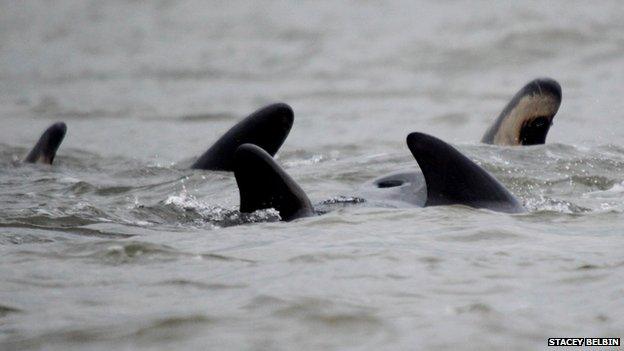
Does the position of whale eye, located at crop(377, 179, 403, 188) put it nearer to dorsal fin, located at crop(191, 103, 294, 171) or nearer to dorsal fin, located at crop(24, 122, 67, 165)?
dorsal fin, located at crop(191, 103, 294, 171)

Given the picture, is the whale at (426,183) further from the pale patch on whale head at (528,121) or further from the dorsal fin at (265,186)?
the pale patch on whale head at (528,121)

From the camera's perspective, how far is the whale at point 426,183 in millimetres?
6383

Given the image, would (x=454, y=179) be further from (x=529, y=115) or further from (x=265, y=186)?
(x=529, y=115)

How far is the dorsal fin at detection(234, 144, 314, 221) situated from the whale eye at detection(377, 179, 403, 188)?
0.76 m

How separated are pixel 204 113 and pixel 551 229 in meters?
10.6

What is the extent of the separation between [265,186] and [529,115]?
315 centimetres

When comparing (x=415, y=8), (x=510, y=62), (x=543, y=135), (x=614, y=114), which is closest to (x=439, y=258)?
(x=543, y=135)

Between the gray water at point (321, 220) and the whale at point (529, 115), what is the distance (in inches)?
5.2

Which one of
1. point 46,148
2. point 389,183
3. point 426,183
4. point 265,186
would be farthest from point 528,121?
point 46,148

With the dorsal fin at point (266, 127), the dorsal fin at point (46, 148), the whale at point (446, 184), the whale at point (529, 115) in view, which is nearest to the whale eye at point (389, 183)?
the whale at point (446, 184)

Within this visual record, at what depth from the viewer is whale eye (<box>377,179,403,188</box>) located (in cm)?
734

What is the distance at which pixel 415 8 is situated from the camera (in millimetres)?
24500

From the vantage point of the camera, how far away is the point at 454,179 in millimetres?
6613

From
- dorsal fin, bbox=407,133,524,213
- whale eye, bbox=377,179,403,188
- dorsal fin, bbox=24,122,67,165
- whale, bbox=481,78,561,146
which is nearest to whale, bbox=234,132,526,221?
dorsal fin, bbox=407,133,524,213
